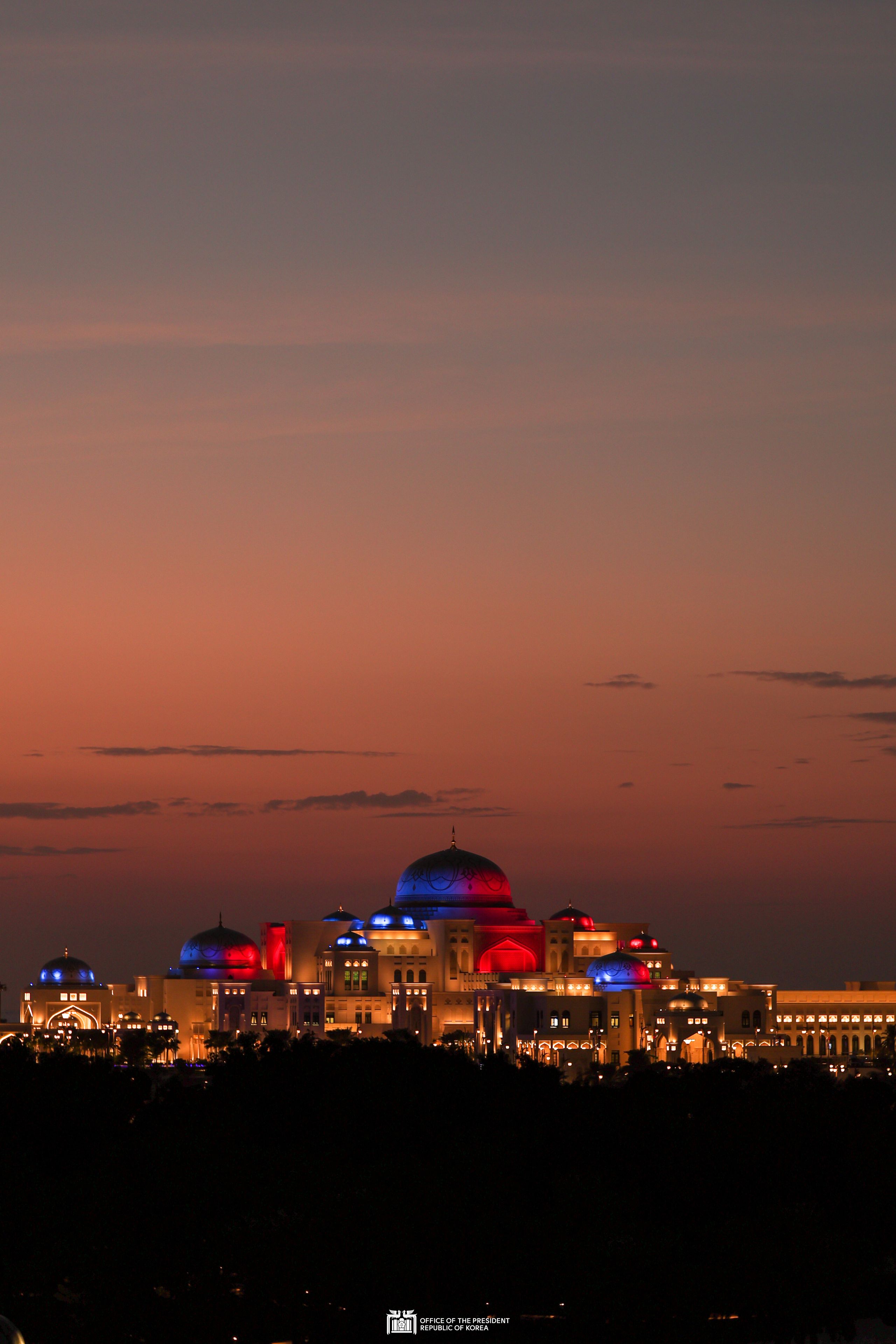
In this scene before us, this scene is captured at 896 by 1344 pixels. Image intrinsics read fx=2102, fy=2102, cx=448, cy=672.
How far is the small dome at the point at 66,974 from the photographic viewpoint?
152000 mm

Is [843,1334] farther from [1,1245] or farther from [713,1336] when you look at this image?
[1,1245]

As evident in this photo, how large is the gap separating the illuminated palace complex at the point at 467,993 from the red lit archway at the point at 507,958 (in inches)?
4.1

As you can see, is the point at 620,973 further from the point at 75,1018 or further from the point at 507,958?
the point at 75,1018

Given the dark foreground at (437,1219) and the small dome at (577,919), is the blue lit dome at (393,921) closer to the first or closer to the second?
the small dome at (577,919)

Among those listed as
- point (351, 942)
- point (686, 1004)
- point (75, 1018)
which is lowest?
point (75, 1018)

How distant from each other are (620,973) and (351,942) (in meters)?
18.9

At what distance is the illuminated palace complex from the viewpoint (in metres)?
136

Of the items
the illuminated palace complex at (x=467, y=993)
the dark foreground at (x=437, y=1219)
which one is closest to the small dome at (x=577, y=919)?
the illuminated palace complex at (x=467, y=993)

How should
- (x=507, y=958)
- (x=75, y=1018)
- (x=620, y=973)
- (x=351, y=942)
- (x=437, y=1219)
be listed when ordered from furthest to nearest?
(x=75, y=1018) → (x=507, y=958) → (x=351, y=942) → (x=620, y=973) → (x=437, y=1219)

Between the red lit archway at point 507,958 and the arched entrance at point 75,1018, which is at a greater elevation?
the red lit archway at point 507,958

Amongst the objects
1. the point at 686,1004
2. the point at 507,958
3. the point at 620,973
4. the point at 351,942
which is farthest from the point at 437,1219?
the point at 507,958

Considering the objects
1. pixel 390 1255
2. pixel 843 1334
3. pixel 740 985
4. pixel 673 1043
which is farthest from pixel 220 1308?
pixel 740 985

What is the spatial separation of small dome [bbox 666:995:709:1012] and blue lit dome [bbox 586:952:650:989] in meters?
3.23

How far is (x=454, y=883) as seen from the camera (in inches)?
5965
